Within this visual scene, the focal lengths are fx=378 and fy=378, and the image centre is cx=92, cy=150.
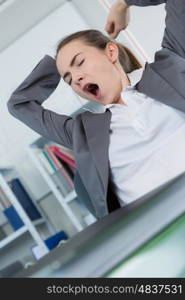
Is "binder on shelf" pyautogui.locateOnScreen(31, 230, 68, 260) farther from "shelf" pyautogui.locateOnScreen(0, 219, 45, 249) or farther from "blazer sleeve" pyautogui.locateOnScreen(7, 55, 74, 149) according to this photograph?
"blazer sleeve" pyautogui.locateOnScreen(7, 55, 74, 149)

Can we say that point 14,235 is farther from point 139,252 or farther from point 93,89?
point 139,252

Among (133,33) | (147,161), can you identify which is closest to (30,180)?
(133,33)

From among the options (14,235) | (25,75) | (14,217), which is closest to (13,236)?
(14,235)

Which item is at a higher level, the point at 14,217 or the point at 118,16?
the point at 118,16

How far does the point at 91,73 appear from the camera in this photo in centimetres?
97

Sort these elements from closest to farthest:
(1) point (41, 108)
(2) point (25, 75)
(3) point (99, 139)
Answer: (3) point (99, 139)
(1) point (41, 108)
(2) point (25, 75)

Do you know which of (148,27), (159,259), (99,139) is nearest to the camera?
(159,259)

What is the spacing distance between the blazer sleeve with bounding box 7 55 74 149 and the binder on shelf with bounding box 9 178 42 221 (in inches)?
46.8

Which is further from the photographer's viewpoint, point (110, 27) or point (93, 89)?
point (110, 27)

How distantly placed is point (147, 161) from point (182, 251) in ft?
1.94

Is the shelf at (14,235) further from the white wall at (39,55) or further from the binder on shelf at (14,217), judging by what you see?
the white wall at (39,55)

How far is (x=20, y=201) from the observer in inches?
89.4

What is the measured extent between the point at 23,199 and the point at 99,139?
1.54 metres

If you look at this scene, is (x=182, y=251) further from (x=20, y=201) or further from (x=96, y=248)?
(x=20, y=201)
